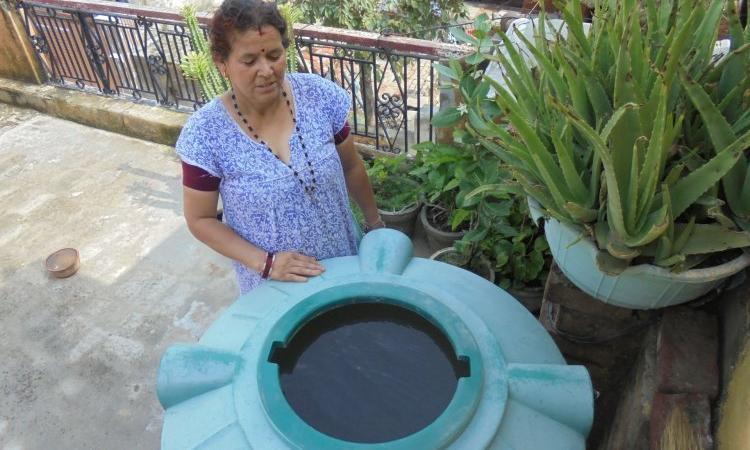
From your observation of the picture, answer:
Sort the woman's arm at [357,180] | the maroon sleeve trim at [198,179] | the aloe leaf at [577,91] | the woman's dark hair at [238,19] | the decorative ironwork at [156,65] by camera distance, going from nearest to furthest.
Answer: the aloe leaf at [577,91] < the woman's dark hair at [238,19] < the maroon sleeve trim at [198,179] < the woman's arm at [357,180] < the decorative ironwork at [156,65]

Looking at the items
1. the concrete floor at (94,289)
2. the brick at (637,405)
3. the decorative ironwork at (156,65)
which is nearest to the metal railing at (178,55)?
the decorative ironwork at (156,65)

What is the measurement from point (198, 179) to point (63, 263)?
6.76 ft

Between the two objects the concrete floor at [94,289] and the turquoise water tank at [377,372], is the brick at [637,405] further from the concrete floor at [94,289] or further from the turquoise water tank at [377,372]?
the concrete floor at [94,289]

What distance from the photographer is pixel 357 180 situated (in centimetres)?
188

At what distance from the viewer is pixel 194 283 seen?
303 centimetres

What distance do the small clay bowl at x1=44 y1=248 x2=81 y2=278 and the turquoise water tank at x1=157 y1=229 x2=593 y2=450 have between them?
2.18 meters

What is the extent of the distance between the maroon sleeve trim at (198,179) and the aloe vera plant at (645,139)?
761 mm

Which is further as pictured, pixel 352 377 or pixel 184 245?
pixel 184 245

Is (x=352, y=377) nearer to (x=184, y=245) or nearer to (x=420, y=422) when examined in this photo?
(x=420, y=422)

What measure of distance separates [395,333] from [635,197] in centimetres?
61

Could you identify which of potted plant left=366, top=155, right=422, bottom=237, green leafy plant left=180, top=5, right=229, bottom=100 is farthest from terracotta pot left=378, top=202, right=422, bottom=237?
green leafy plant left=180, top=5, right=229, bottom=100

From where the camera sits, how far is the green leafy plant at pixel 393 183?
10.2 feet

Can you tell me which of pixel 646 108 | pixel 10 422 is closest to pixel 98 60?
pixel 10 422

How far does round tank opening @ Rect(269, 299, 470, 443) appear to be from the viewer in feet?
3.61
